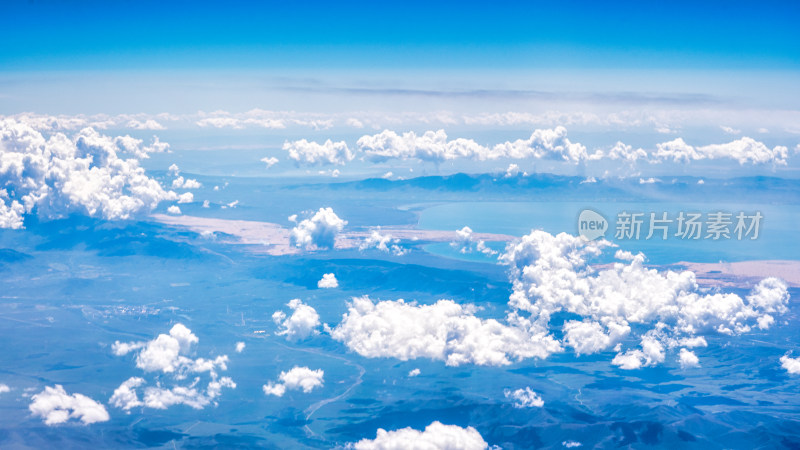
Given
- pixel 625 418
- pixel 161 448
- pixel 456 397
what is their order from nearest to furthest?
pixel 161 448
pixel 625 418
pixel 456 397

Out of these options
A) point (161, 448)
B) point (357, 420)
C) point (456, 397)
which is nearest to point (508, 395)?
point (456, 397)

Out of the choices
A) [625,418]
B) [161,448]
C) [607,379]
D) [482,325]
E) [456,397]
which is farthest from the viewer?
[482,325]

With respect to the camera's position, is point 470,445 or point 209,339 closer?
point 470,445

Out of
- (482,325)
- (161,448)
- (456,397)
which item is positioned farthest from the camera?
(482,325)

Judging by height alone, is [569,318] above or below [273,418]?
above

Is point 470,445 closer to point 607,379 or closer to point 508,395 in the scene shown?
point 508,395

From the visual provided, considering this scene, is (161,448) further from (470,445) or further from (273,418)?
(470,445)

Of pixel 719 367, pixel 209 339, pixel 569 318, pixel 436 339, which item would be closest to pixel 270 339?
pixel 209 339

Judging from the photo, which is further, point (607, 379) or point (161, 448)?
point (607, 379)

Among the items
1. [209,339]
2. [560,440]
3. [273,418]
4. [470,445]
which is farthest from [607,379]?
[209,339]

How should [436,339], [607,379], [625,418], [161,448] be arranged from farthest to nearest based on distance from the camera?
[436,339] < [607,379] < [625,418] < [161,448]
